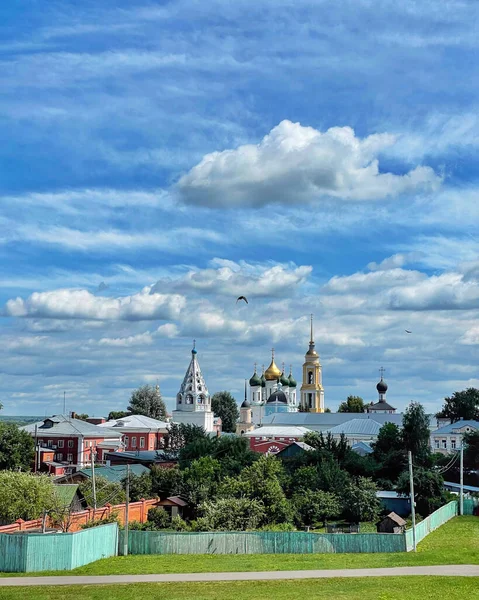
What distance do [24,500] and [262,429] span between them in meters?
65.6

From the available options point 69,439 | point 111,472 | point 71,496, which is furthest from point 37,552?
point 69,439

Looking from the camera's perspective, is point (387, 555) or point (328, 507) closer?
point (387, 555)

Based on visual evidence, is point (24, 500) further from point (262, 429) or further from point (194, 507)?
point (262, 429)

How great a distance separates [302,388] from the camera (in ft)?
406

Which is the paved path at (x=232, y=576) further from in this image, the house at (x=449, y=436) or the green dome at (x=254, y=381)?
the green dome at (x=254, y=381)

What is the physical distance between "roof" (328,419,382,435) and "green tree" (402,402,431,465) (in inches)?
968

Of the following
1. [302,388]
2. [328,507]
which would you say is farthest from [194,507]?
[302,388]

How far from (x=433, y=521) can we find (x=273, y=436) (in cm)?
5702

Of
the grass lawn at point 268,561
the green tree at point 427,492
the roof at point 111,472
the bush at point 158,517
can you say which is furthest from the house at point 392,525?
the roof at point 111,472

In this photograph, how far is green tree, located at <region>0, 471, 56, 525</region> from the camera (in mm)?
34812

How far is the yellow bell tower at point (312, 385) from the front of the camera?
123m

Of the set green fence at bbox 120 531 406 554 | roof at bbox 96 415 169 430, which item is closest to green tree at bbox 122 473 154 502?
green fence at bbox 120 531 406 554

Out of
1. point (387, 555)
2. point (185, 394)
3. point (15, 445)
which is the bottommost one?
point (387, 555)

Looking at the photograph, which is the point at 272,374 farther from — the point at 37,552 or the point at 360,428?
the point at 37,552
